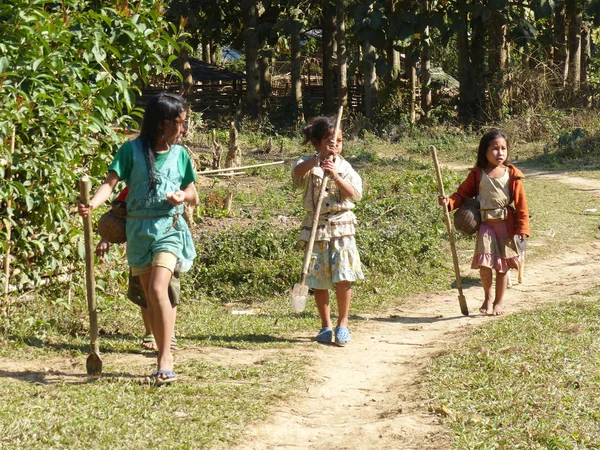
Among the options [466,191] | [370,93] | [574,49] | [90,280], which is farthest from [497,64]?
[90,280]

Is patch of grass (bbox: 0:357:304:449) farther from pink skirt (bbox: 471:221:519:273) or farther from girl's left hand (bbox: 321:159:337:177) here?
pink skirt (bbox: 471:221:519:273)

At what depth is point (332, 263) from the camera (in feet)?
20.3

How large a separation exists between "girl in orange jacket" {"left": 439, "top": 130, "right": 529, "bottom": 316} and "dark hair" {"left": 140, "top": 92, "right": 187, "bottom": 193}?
2945mm

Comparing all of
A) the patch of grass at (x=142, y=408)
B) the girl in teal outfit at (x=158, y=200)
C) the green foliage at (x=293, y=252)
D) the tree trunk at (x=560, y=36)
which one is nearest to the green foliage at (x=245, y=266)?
the green foliage at (x=293, y=252)

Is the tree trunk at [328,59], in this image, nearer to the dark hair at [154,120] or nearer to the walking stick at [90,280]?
the dark hair at [154,120]

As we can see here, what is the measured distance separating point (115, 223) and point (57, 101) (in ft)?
3.37

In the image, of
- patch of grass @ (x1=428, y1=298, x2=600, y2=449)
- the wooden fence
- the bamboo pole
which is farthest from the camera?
the wooden fence

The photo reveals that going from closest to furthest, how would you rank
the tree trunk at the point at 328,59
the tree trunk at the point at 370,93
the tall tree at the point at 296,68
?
the tree trunk at the point at 370,93, the tall tree at the point at 296,68, the tree trunk at the point at 328,59

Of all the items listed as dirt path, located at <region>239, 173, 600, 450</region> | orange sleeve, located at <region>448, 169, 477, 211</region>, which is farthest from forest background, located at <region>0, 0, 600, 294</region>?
orange sleeve, located at <region>448, 169, 477, 211</region>

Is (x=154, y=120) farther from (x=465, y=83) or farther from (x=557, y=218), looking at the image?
(x=465, y=83)

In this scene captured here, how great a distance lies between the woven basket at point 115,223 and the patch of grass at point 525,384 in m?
2.00

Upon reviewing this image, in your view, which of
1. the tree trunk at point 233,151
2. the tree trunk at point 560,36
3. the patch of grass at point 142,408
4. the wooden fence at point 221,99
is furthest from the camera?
the wooden fence at point 221,99

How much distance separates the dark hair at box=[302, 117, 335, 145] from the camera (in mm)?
6082

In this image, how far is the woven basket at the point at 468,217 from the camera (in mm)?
7332
